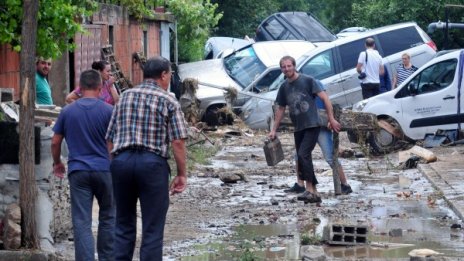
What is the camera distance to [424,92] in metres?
19.3

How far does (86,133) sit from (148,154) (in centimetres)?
94

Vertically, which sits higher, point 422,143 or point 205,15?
point 205,15

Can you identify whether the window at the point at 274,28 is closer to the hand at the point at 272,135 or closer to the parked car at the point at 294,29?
the parked car at the point at 294,29

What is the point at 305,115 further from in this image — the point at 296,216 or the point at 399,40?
the point at 399,40

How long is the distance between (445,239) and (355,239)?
0.96 m

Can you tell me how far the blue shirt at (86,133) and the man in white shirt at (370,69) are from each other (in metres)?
14.4

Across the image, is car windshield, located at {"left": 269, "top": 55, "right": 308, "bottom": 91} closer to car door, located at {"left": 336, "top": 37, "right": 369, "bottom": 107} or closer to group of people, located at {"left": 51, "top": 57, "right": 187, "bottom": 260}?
car door, located at {"left": 336, "top": 37, "right": 369, "bottom": 107}

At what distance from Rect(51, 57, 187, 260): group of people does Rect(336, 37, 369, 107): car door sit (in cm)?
1587

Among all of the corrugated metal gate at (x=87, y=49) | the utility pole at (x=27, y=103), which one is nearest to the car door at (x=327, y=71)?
the corrugated metal gate at (x=87, y=49)

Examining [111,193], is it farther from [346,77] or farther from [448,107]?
[346,77]

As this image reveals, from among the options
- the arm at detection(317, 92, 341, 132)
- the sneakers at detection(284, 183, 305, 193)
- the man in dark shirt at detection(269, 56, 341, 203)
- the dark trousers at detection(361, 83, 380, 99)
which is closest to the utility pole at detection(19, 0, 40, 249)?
the man in dark shirt at detection(269, 56, 341, 203)

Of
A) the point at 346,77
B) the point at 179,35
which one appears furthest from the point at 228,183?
the point at 179,35

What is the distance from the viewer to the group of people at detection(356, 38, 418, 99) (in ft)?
73.4

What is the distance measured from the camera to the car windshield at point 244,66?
26250 millimetres
